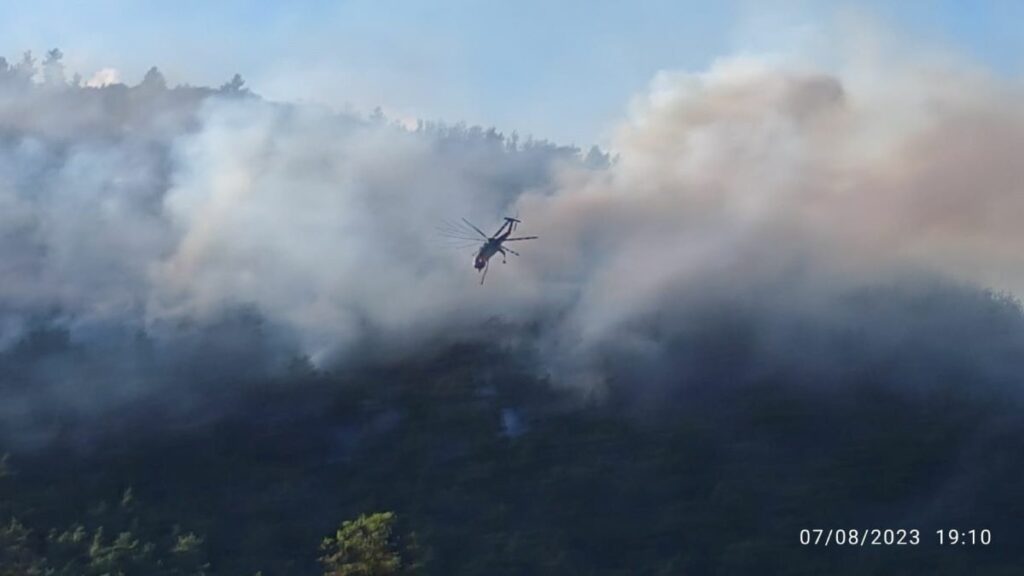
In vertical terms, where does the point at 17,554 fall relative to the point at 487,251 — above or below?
below

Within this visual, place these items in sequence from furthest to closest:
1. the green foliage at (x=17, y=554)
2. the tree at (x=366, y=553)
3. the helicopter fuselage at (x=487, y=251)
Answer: the helicopter fuselage at (x=487, y=251) < the green foliage at (x=17, y=554) < the tree at (x=366, y=553)

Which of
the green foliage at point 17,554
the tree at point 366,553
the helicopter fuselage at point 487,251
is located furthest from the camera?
the helicopter fuselage at point 487,251

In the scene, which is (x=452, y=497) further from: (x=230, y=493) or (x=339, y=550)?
(x=339, y=550)

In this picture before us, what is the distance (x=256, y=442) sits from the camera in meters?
111

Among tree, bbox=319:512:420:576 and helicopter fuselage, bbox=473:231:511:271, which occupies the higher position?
helicopter fuselage, bbox=473:231:511:271

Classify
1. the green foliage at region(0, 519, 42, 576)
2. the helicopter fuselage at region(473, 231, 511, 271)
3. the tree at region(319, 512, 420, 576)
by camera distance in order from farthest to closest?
the helicopter fuselage at region(473, 231, 511, 271)
the green foliage at region(0, 519, 42, 576)
the tree at region(319, 512, 420, 576)

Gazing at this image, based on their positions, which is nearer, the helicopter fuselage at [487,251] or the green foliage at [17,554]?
the green foliage at [17,554]

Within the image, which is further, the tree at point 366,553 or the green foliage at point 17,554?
the green foliage at point 17,554

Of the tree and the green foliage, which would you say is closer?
the tree

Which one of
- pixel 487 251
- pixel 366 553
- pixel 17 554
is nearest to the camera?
pixel 366 553

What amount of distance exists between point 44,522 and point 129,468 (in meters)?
13.7

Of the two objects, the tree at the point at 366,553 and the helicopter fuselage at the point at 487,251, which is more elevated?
the helicopter fuselage at the point at 487,251

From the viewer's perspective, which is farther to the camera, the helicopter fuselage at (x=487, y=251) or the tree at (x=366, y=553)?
the helicopter fuselage at (x=487, y=251)

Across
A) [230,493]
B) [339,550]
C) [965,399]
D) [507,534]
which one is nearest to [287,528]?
[230,493]
